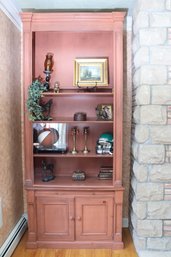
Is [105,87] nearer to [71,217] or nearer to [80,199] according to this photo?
[80,199]

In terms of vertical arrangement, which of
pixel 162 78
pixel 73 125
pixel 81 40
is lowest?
pixel 73 125

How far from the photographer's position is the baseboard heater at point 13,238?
2218 millimetres

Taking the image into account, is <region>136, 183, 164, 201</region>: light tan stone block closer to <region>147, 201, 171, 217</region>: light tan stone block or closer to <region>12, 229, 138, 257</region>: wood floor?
<region>147, 201, 171, 217</region>: light tan stone block

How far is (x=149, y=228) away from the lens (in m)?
2.30

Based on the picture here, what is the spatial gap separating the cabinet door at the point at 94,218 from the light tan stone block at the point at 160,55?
1417 mm

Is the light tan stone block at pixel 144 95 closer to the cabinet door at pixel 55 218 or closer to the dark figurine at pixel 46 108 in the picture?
the dark figurine at pixel 46 108

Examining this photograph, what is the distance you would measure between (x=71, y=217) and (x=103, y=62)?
1.69 m

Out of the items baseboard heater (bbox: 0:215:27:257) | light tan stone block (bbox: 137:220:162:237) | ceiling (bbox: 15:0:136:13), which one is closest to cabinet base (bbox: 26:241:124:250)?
baseboard heater (bbox: 0:215:27:257)

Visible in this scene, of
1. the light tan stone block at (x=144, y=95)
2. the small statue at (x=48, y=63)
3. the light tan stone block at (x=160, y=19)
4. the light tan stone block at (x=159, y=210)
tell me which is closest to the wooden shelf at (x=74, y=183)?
the light tan stone block at (x=159, y=210)

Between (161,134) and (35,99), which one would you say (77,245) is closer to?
(161,134)

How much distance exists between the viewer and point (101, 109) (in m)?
2.66

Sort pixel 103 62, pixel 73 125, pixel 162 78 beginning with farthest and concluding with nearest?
pixel 73 125, pixel 103 62, pixel 162 78

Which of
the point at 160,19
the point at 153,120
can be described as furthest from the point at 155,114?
the point at 160,19

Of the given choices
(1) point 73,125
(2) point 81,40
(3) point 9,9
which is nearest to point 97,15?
(2) point 81,40
